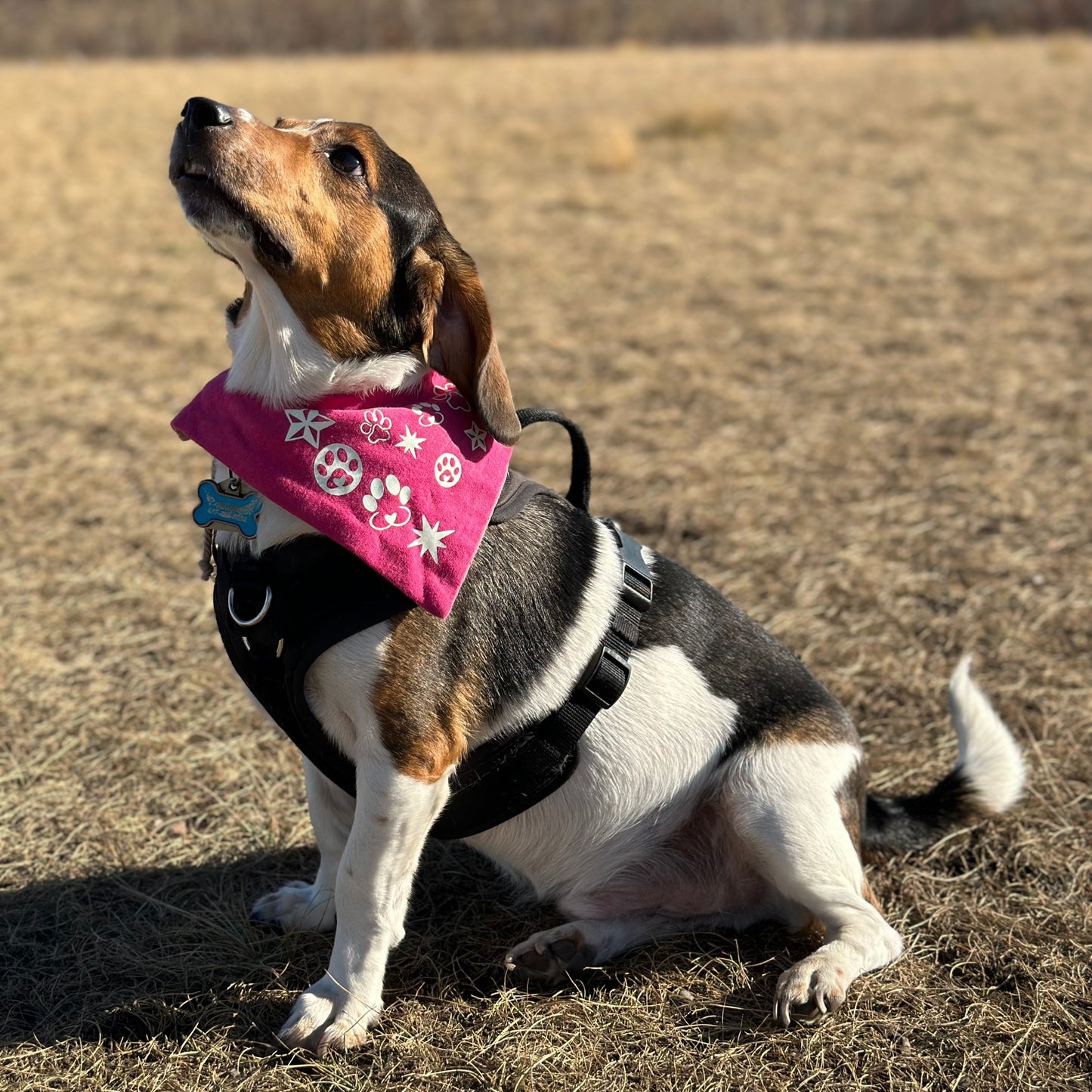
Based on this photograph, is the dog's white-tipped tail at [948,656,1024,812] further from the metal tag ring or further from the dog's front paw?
the metal tag ring

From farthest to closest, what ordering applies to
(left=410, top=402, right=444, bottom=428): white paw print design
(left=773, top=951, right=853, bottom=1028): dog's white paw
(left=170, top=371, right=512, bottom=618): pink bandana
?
(left=773, top=951, right=853, bottom=1028): dog's white paw → (left=410, top=402, right=444, bottom=428): white paw print design → (left=170, top=371, right=512, bottom=618): pink bandana

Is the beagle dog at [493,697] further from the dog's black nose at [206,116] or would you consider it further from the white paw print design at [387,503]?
the white paw print design at [387,503]

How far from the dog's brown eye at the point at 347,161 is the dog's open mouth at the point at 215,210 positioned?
250 mm

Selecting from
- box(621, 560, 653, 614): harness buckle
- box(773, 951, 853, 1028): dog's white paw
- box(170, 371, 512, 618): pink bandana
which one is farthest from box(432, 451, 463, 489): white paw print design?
box(773, 951, 853, 1028): dog's white paw

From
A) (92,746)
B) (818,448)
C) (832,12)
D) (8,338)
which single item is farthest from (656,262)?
(832,12)

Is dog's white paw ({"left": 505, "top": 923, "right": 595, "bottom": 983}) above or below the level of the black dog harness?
below

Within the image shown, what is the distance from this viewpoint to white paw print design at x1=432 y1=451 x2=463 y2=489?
2428 mm

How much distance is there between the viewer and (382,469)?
2396 mm

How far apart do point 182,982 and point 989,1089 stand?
190 centimetres

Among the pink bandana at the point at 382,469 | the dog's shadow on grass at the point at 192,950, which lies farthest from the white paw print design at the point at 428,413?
the dog's shadow on grass at the point at 192,950

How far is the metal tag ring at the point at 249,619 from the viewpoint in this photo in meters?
2.38

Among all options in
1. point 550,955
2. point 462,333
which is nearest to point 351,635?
point 462,333

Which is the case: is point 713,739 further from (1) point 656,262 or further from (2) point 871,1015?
(1) point 656,262

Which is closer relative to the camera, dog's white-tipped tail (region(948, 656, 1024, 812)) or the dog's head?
the dog's head
